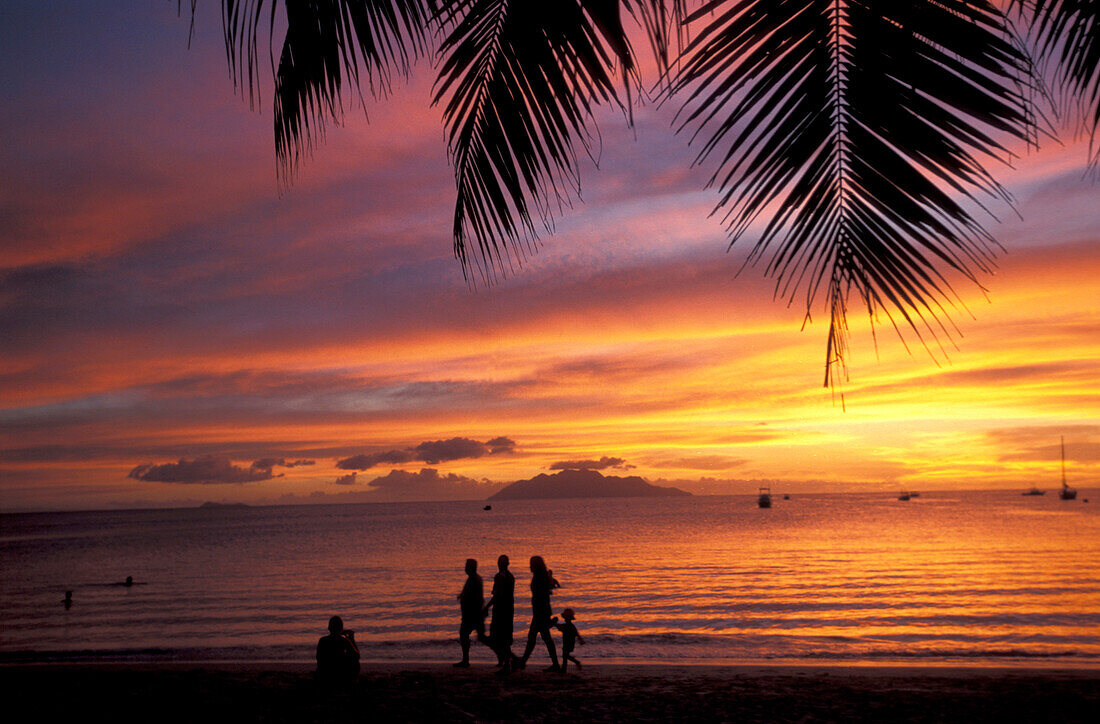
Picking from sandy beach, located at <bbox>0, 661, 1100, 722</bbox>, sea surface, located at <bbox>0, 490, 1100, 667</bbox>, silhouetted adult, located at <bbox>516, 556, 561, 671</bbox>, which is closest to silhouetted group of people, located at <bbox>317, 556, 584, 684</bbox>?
silhouetted adult, located at <bbox>516, 556, 561, 671</bbox>

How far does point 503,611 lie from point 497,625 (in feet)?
1.28

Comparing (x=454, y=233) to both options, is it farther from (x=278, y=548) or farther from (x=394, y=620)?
(x=278, y=548)

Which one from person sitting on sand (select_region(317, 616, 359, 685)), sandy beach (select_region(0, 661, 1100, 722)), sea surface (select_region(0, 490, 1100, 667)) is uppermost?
person sitting on sand (select_region(317, 616, 359, 685))

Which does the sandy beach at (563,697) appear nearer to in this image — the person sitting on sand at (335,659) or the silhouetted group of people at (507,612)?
the person sitting on sand at (335,659)

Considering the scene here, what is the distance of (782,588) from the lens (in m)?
32.1

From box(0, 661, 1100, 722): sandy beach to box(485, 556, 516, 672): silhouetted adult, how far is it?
53cm

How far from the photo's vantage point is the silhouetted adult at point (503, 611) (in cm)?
1253

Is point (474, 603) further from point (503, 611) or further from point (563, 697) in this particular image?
point (563, 697)

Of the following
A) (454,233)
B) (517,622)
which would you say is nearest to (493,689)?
(454,233)

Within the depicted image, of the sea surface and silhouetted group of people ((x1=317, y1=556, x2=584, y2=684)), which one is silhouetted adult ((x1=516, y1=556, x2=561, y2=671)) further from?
A: the sea surface

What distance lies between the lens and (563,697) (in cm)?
1116

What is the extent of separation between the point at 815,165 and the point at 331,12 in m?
1.26

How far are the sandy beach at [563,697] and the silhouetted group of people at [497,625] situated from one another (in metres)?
0.41

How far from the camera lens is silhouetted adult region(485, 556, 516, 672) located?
12.5m
